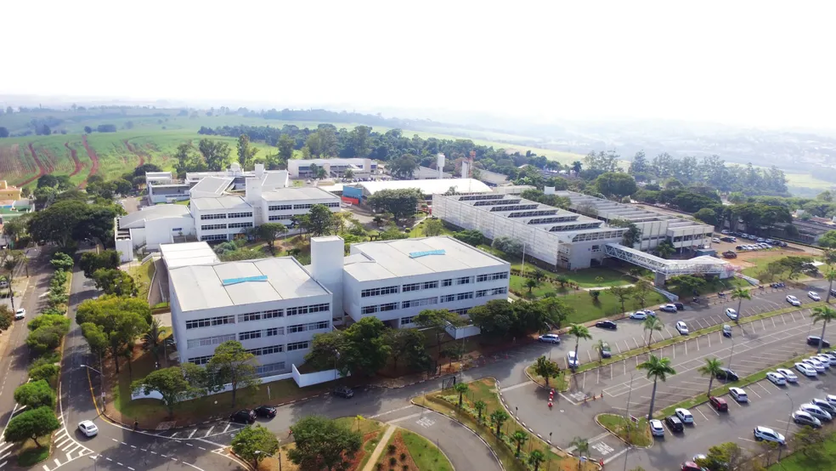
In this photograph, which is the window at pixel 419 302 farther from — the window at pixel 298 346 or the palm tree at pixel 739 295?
the palm tree at pixel 739 295

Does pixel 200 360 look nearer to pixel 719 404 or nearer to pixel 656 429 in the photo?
pixel 656 429

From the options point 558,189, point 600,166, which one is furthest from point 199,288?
point 600,166

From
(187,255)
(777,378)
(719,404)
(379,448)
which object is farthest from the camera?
(187,255)

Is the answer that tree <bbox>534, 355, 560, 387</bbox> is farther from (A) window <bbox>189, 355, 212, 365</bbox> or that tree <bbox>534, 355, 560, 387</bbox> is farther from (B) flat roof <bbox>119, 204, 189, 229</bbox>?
(B) flat roof <bbox>119, 204, 189, 229</bbox>

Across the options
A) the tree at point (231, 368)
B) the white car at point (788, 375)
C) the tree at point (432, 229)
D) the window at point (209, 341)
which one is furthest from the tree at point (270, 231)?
the white car at point (788, 375)

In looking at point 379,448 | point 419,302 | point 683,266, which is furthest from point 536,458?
point 683,266

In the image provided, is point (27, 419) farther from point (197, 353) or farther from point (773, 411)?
point (773, 411)

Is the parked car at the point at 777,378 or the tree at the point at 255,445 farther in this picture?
the parked car at the point at 777,378
